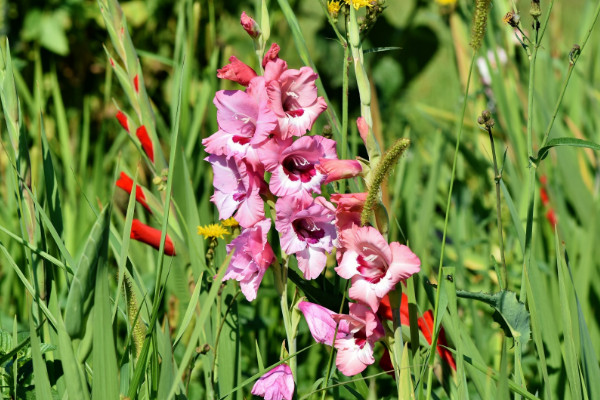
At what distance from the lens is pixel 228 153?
0.66 meters

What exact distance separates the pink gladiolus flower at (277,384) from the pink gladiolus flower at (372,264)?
0.12 metres

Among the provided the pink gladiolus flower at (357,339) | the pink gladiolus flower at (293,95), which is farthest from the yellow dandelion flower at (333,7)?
the pink gladiolus flower at (357,339)

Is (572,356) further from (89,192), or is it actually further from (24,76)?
(24,76)

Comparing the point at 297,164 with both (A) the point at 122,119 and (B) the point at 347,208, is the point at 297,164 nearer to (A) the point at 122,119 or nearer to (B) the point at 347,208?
(B) the point at 347,208

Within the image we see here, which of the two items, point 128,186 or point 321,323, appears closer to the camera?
point 321,323

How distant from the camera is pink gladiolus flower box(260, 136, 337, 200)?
2.10 feet

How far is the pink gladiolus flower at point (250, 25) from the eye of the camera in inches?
25.6

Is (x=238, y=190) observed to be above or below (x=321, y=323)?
above

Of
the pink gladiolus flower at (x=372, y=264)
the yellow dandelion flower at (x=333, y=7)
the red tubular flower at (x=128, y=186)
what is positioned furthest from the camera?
the red tubular flower at (x=128, y=186)

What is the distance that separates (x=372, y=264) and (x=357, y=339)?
0.10m

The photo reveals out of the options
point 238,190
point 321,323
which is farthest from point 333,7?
point 321,323

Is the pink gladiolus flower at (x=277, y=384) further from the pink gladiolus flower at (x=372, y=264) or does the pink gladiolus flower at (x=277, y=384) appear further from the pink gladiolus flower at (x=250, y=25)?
the pink gladiolus flower at (x=250, y=25)

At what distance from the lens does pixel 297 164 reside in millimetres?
657

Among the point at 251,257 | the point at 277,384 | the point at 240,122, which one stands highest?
the point at 240,122
